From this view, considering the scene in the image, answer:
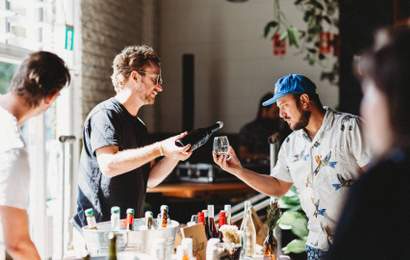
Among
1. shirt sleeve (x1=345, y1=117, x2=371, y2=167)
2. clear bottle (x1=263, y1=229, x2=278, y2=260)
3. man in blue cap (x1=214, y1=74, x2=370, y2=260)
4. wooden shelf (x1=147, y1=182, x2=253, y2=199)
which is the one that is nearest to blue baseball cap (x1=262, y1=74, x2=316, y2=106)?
man in blue cap (x1=214, y1=74, x2=370, y2=260)

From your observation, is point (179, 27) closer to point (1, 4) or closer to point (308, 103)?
point (1, 4)

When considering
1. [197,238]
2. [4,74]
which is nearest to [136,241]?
[197,238]

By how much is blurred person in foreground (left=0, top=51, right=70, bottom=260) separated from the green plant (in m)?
2.23

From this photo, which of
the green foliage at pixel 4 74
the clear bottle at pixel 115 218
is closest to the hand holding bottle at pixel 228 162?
the clear bottle at pixel 115 218

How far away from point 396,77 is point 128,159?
1290 mm

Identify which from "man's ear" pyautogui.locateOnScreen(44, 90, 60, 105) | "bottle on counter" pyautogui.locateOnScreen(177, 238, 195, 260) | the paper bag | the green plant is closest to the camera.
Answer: "man's ear" pyautogui.locateOnScreen(44, 90, 60, 105)

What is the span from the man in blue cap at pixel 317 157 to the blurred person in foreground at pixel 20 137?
85 cm

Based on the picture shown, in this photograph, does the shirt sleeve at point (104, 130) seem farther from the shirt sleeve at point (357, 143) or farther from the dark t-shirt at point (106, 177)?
the shirt sleeve at point (357, 143)

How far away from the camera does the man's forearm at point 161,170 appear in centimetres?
250

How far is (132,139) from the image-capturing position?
7.94 feet

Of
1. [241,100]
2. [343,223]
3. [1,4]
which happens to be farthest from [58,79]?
[241,100]

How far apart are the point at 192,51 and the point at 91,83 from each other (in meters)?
2.01

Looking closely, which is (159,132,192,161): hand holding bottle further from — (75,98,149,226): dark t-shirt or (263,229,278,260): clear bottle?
(263,229,278,260): clear bottle

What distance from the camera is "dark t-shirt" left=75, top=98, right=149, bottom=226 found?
2275mm
